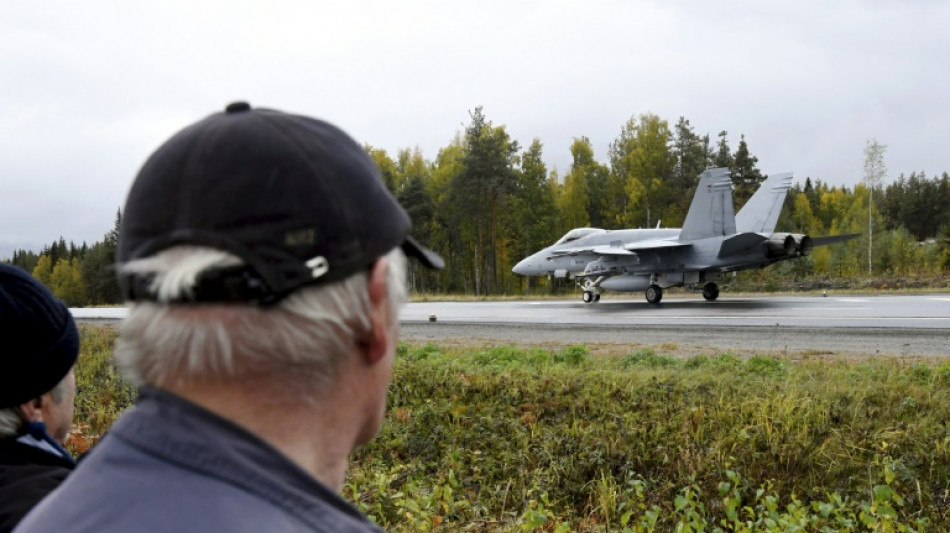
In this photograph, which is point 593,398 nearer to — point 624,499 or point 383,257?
point 624,499

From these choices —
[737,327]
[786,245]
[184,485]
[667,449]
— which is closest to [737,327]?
[737,327]

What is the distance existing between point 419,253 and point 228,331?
0.44 m

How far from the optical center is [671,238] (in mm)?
25141

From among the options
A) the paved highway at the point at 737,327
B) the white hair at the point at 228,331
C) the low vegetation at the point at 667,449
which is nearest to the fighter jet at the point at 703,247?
the paved highway at the point at 737,327

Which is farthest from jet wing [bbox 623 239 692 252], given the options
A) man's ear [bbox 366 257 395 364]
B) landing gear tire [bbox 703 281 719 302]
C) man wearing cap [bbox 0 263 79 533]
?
man's ear [bbox 366 257 395 364]

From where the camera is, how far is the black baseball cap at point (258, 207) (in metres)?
1.07

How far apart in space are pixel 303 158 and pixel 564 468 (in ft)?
21.8

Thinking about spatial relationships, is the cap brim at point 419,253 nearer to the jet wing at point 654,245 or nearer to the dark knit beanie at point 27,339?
the dark knit beanie at point 27,339

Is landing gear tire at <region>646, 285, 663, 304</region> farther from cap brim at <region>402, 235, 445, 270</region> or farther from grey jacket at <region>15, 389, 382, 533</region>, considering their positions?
grey jacket at <region>15, 389, 382, 533</region>

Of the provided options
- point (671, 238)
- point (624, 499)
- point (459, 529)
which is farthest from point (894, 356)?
point (671, 238)

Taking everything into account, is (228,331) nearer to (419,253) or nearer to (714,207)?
(419,253)

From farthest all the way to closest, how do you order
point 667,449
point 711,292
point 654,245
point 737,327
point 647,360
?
point 711,292
point 654,245
point 737,327
point 647,360
point 667,449

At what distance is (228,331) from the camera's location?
1.09m

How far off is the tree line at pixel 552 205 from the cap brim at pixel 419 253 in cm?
4165
